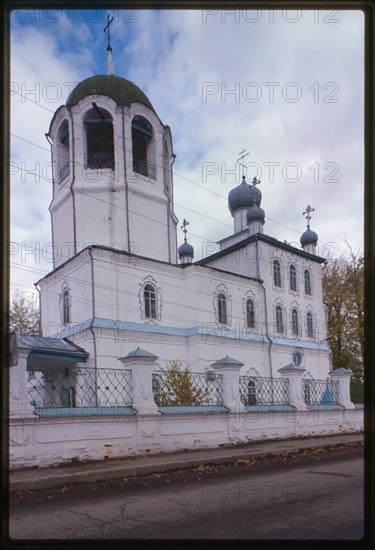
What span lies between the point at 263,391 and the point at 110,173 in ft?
39.5

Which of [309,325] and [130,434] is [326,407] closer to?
[130,434]

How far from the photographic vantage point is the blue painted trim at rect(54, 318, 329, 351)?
779 inches

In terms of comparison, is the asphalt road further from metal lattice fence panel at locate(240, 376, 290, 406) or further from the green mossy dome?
the green mossy dome

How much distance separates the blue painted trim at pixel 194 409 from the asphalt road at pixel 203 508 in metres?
2.12

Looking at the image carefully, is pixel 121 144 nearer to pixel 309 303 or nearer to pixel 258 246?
pixel 258 246

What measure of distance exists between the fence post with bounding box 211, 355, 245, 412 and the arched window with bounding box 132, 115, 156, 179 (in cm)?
1254

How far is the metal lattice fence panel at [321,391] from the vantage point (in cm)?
1541

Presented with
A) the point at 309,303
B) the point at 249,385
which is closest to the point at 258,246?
the point at 309,303

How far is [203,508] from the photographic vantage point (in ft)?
18.5

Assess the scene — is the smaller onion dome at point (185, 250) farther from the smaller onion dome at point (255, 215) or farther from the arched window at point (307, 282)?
the arched window at point (307, 282)

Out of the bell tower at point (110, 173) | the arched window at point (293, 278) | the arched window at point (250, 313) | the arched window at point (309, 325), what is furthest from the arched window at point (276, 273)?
the bell tower at point (110, 173)

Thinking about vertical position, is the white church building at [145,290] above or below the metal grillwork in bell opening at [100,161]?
below

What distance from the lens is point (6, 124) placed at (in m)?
3.27

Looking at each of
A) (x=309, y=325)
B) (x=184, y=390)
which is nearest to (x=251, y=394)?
(x=184, y=390)
